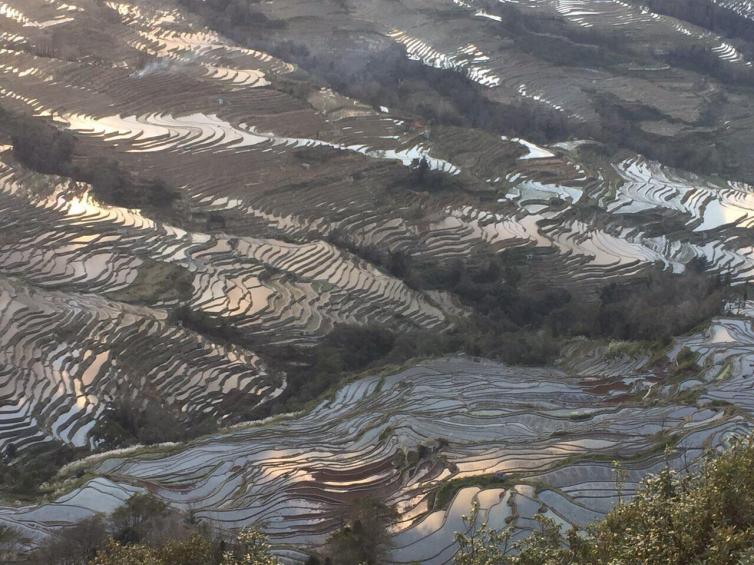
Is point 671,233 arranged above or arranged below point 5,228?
below

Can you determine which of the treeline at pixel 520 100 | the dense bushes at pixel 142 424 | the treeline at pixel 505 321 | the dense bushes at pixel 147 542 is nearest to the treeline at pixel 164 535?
the dense bushes at pixel 147 542

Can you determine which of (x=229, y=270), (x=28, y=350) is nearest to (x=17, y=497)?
(x=28, y=350)

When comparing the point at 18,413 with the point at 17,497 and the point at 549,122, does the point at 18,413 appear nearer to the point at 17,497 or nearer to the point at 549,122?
the point at 17,497

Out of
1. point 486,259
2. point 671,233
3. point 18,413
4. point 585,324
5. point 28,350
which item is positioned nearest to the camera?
point 18,413

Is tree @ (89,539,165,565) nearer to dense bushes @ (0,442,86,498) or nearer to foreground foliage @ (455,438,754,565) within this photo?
foreground foliage @ (455,438,754,565)

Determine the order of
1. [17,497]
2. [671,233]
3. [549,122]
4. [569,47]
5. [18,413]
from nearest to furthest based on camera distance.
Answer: [17,497] < [18,413] < [671,233] < [549,122] < [569,47]

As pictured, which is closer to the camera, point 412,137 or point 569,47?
point 412,137

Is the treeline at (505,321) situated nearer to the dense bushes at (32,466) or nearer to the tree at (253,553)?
the dense bushes at (32,466)
